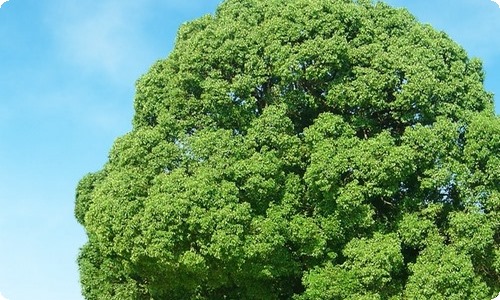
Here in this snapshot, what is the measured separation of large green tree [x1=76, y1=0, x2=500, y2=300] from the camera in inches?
590

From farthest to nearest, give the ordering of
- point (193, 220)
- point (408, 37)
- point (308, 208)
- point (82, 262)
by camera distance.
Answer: point (82, 262)
point (408, 37)
point (308, 208)
point (193, 220)

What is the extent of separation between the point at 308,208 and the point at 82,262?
7.32 metres

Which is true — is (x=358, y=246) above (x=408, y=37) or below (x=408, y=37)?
below

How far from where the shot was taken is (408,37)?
17.4m

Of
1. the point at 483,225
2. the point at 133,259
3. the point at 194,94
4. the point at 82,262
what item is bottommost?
the point at 483,225

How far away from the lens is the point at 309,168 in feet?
50.7

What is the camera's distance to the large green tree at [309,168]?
15.0m

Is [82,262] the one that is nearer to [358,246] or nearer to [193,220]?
[193,220]

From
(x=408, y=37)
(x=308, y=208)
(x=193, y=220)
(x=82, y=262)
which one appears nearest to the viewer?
(x=193, y=220)

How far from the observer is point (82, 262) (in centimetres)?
2014

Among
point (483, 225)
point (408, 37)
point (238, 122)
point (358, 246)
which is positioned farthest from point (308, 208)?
point (408, 37)

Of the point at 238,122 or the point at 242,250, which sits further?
the point at 238,122

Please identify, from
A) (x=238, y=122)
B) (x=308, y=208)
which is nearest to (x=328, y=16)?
(x=238, y=122)

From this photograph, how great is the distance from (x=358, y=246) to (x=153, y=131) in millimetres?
5142
